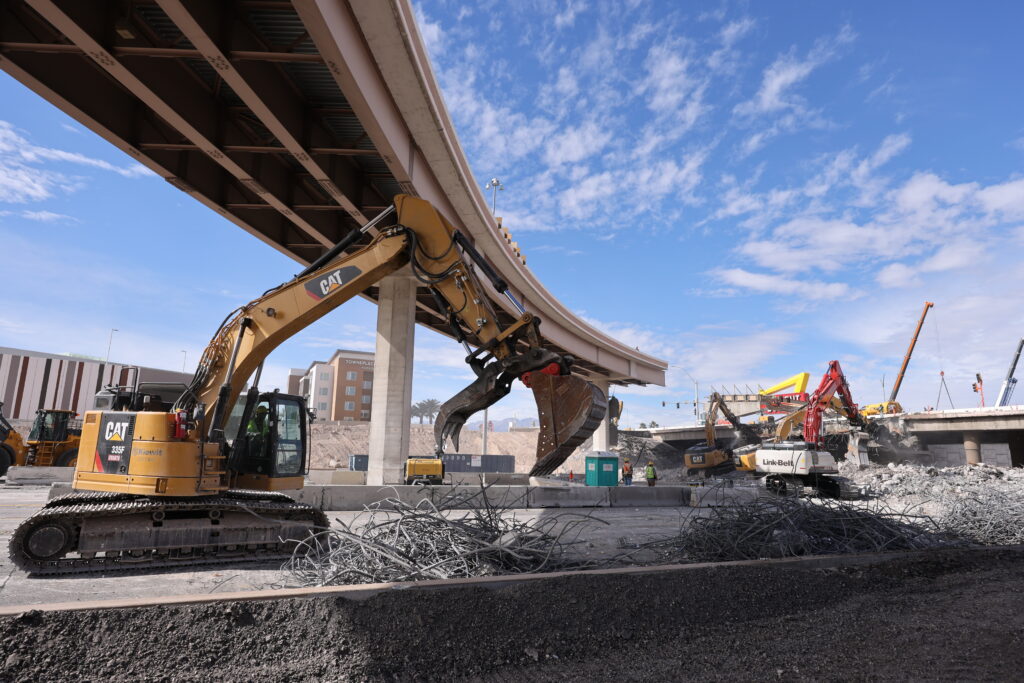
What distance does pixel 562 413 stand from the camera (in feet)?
21.7

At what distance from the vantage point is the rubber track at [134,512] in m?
6.82

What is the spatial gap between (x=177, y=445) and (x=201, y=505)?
858 millimetres

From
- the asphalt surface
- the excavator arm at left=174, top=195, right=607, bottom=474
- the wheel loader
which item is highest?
the excavator arm at left=174, top=195, right=607, bottom=474

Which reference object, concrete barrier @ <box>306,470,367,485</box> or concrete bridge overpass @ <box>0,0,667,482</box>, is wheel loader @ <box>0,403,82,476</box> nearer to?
concrete barrier @ <box>306,470,367,485</box>

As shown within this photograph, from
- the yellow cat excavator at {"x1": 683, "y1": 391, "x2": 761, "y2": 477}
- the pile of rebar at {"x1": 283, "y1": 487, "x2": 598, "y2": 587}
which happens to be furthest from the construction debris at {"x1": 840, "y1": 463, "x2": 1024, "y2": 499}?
the pile of rebar at {"x1": 283, "y1": 487, "x2": 598, "y2": 587}

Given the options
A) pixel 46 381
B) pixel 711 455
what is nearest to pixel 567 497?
pixel 711 455

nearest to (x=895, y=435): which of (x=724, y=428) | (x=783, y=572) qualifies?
(x=724, y=428)

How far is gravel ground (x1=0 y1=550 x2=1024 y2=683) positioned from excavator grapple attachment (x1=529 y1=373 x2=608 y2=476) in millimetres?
1841

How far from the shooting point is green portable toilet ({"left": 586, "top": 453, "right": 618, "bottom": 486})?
2092 cm

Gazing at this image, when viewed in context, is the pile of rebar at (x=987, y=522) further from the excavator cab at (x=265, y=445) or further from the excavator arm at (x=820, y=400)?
the excavator arm at (x=820, y=400)

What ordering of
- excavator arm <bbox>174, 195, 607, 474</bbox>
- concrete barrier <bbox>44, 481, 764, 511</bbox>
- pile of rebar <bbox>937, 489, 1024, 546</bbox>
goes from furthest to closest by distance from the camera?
concrete barrier <bbox>44, 481, 764, 511</bbox> < pile of rebar <bbox>937, 489, 1024, 546</bbox> < excavator arm <bbox>174, 195, 607, 474</bbox>

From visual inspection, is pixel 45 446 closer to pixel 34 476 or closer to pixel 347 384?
pixel 34 476

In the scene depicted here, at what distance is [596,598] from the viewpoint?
14.9ft

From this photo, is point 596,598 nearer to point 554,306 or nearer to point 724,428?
point 554,306
